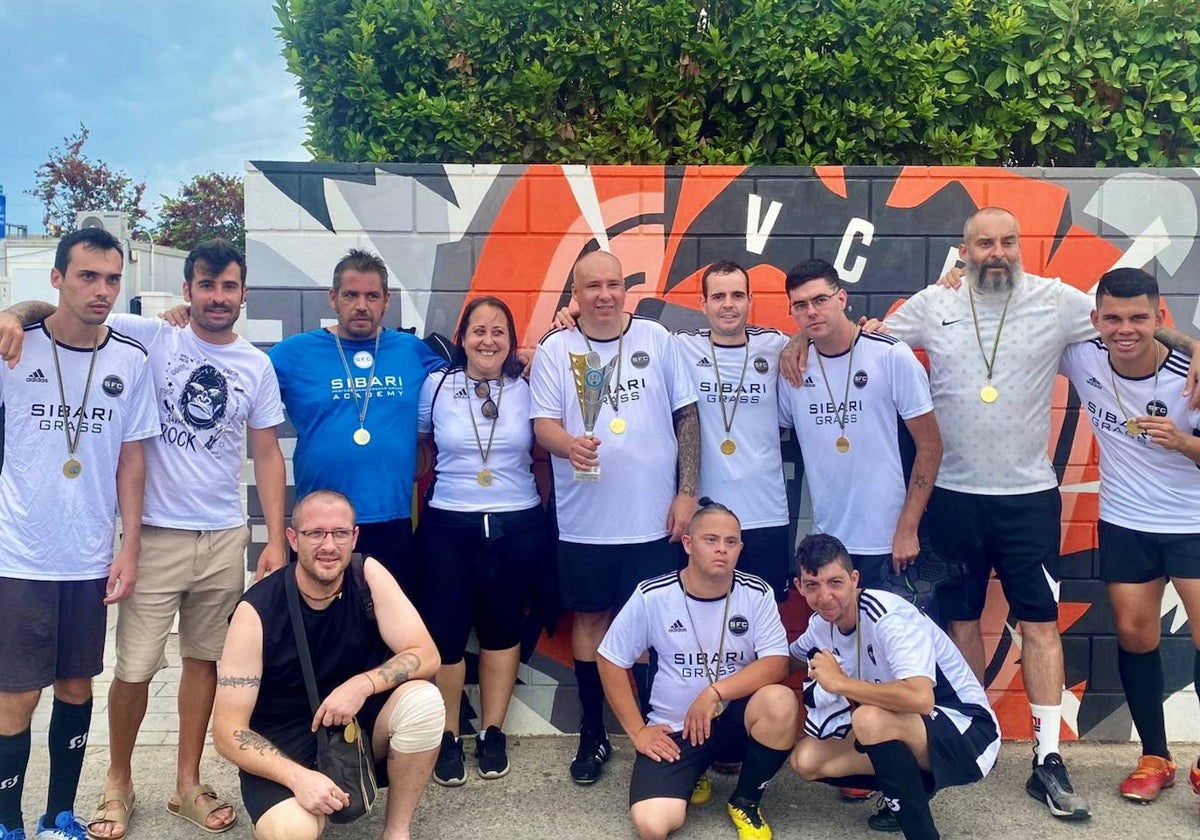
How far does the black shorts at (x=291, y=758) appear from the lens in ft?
10.1

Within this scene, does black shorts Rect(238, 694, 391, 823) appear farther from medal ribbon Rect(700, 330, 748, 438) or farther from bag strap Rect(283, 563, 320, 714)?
medal ribbon Rect(700, 330, 748, 438)

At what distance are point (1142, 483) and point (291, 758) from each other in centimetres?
337

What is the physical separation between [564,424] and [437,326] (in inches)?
34.1

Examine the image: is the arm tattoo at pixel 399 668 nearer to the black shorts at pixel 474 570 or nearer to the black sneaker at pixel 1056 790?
the black shorts at pixel 474 570

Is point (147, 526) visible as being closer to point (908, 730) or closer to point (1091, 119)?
point (908, 730)

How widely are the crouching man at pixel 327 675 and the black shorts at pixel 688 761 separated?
2.59 ft

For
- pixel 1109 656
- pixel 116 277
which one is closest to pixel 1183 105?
pixel 1109 656

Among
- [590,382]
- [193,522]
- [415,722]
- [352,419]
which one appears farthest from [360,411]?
[415,722]

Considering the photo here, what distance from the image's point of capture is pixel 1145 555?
371 centimetres

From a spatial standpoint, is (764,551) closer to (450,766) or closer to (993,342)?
(993,342)

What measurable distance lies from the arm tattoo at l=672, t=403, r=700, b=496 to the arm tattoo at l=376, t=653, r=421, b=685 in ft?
4.22

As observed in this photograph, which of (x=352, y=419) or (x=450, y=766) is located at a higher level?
(x=352, y=419)

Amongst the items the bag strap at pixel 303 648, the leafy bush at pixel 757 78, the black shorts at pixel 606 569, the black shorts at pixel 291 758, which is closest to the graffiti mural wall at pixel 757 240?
the leafy bush at pixel 757 78

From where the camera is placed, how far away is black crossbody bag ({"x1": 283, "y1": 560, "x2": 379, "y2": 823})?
316cm
